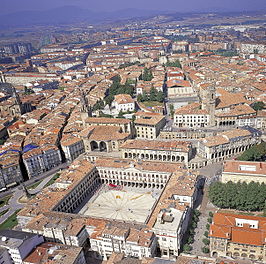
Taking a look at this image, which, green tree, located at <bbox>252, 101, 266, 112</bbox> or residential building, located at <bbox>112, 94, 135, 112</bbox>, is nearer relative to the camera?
green tree, located at <bbox>252, 101, 266, 112</bbox>

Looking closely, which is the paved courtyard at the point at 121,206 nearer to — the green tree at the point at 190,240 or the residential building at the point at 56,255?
the green tree at the point at 190,240

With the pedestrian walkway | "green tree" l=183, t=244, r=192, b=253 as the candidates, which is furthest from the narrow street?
"green tree" l=183, t=244, r=192, b=253

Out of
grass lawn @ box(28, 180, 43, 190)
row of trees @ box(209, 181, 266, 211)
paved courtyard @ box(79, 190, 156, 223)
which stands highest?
row of trees @ box(209, 181, 266, 211)

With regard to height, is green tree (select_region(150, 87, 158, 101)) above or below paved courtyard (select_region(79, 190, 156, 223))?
above

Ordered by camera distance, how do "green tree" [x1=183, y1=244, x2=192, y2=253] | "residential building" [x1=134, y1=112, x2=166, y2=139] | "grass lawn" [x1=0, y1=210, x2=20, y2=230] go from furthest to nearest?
1. "residential building" [x1=134, y1=112, x2=166, y2=139]
2. "grass lawn" [x1=0, y1=210, x2=20, y2=230]
3. "green tree" [x1=183, y1=244, x2=192, y2=253]

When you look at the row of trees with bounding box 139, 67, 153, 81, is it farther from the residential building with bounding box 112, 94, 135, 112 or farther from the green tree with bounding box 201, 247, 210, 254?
the green tree with bounding box 201, 247, 210, 254

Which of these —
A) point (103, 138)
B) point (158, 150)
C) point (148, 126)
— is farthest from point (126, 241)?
point (148, 126)

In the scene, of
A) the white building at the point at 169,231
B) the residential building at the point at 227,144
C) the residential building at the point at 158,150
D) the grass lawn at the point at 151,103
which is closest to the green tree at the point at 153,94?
the grass lawn at the point at 151,103
